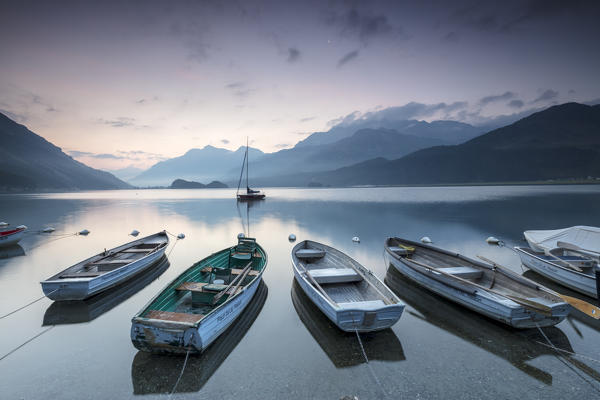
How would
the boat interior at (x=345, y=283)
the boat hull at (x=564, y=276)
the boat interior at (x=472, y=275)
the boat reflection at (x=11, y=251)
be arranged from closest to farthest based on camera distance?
the boat interior at (x=472, y=275) → the boat interior at (x=345, y=283) → the boat hull at (x=564, y=276) → the boat reflection at (x=11, y=251)

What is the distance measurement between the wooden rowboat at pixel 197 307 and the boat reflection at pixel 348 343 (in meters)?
3.20

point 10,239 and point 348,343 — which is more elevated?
point 10,239

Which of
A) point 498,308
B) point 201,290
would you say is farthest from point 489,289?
point 201,290

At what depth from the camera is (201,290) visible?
9.99 metres

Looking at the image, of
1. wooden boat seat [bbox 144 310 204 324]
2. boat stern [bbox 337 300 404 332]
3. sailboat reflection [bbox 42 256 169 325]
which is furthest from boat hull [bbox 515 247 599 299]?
sailboat reflection [bbox 42 256 169 325]

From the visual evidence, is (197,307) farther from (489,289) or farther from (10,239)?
(10,239)

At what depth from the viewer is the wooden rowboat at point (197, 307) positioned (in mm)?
7219

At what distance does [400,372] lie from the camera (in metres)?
7.47

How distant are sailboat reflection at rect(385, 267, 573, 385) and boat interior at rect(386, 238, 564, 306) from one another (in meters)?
1.27

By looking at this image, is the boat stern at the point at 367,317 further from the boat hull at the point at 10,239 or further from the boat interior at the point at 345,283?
the boat hull at the point at 10,239

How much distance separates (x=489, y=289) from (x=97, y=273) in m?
18.3

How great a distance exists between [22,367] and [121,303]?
4.44m

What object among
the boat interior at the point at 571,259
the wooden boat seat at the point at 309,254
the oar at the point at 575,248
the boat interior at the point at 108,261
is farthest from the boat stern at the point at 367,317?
the oar at the point at 575,248

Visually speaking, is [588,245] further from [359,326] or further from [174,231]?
[174,231]
